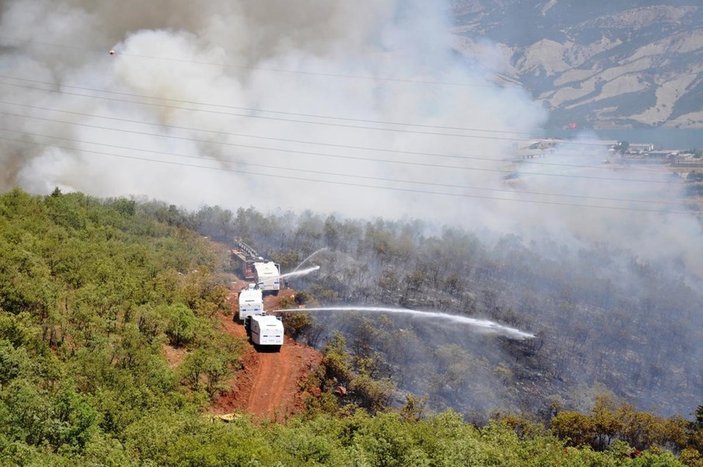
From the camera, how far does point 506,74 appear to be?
542 ft

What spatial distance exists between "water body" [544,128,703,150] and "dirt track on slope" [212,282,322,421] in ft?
278

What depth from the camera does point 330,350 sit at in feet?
94.9

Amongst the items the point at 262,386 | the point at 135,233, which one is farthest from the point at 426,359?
the point at 135,233

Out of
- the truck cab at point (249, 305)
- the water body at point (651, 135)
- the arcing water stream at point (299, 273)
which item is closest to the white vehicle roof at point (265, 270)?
the arcing water stream at point (299, 273)

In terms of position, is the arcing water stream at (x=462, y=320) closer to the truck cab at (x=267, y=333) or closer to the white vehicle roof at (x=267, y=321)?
the white vehicle roof at (x=267, y=321)

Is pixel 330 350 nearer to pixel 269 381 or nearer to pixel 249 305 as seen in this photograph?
pixel 269 381

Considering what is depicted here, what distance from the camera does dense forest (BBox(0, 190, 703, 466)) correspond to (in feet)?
54.0

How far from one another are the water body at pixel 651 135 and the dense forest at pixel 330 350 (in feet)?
207

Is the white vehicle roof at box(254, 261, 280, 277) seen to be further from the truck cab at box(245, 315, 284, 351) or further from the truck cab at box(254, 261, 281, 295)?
the truck cab at box(245, 315, 284, 351)

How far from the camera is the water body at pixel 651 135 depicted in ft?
342

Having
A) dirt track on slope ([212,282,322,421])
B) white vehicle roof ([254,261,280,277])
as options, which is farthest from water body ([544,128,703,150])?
dirt track on slope ([212,282,322,421])

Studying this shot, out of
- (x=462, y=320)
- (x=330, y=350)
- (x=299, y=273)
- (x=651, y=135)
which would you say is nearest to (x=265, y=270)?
(x=299, y=273)

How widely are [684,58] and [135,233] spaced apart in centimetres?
14878

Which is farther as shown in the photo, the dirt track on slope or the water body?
the water body
